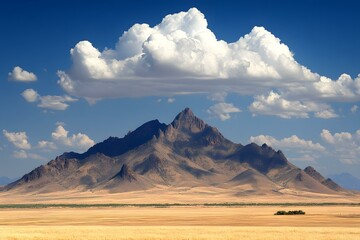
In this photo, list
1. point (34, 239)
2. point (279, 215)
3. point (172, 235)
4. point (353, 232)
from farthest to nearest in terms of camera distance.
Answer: point (279, 215) → point (353, 232) → point (172, 235) → point (34, 239)

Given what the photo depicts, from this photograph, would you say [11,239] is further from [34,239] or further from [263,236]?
[263,236]

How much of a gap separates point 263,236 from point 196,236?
1014cm

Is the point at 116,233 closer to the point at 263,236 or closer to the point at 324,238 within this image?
the point at 263,236

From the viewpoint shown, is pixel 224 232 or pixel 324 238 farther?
pixel 224 232

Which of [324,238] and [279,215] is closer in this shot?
[324,238]

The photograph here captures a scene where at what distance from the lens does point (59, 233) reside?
11050 centimetres

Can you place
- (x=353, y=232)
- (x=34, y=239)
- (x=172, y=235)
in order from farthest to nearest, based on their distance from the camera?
(x=353, y=232) < (x=172, y=235) < (x=34, y=239)

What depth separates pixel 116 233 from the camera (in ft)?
360

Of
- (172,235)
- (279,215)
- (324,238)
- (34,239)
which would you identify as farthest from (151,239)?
(279,215)

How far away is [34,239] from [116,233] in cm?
1668

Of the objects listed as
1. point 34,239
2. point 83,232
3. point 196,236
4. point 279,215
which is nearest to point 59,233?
point 83,232

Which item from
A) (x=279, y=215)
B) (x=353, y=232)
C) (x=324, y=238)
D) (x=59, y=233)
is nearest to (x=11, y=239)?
(x=59, y=233)

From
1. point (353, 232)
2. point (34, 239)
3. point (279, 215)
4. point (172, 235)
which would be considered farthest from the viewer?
point (279, 215)

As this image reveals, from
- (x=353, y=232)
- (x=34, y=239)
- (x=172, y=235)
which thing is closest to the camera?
(x=34, y=239)
